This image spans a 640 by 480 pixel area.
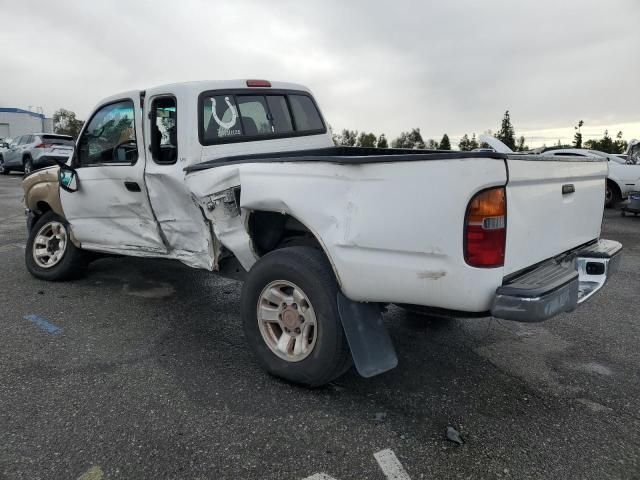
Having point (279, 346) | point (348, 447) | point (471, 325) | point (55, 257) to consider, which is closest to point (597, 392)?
point (471, 325)

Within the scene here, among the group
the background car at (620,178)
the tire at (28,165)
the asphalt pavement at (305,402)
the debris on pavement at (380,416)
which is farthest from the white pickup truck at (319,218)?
the tire at (28,165)

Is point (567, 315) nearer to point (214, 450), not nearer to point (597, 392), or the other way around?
point (597, 392)

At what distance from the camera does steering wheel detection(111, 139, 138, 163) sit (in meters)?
4.36

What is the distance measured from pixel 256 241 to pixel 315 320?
0.84 meters

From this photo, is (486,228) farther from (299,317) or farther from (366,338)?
(299,317)

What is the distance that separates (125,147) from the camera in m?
4.44

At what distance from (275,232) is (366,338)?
3.47 feet

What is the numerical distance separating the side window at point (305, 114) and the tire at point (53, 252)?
2.69 meters

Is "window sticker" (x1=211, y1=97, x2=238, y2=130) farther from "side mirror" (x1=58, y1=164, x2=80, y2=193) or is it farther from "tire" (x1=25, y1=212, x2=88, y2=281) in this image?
"tire" (x1=25, y1=212, x2=88, y2=281)

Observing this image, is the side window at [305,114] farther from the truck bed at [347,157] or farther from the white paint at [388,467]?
the white paint at [388,467]

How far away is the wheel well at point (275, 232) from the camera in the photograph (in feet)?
11.3

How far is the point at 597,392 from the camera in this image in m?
3.17

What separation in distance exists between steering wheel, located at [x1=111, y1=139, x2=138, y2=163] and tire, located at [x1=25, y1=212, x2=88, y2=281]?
1.29 meters

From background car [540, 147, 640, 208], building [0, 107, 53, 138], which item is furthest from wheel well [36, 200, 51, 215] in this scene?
building [0, 107, 53, 138]
